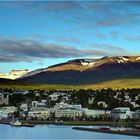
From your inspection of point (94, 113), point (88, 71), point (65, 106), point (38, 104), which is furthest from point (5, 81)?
point (94, 113)

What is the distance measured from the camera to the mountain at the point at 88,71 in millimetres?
8898

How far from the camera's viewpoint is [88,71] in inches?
356

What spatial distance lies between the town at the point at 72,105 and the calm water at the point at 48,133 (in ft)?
0.88

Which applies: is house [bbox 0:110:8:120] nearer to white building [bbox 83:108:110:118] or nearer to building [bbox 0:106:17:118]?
building [bbox 0:106:17:118]

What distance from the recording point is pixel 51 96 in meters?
9.29

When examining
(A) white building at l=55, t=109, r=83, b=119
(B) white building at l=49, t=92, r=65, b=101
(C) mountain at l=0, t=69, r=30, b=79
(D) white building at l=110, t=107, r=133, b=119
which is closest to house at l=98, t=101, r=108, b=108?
(D) white building at l=110, t=107, r=133, b=119

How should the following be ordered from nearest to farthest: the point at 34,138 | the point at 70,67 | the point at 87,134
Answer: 1. the point at 34,138
2. the point at 87,134
3. the point at 70,67

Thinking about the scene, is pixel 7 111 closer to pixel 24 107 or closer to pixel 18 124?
pixel 18 124

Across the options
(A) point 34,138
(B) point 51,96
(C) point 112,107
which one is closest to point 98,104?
(C) point 112,107

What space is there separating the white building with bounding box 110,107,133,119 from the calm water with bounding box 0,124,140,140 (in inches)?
22.9

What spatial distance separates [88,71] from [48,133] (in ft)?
4.29

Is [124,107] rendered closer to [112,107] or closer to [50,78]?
[112,107]

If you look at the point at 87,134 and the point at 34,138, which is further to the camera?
the point at 87,134

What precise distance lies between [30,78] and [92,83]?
3.37ft
